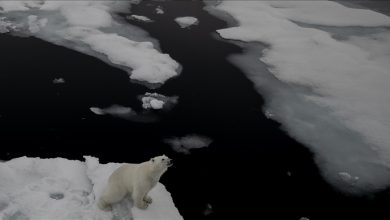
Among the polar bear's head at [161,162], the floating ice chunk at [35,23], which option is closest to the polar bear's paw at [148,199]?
the polar bear's head at [161,162]

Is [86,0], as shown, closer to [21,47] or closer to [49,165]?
[21,47]

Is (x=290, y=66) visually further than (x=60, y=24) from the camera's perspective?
No

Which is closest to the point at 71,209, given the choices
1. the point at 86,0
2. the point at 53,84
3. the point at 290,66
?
the point at 53,84

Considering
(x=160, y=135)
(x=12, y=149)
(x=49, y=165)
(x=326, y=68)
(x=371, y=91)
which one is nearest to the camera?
(x=49, y=165)

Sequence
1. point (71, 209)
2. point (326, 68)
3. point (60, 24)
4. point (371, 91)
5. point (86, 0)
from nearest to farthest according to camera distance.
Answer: point (71, 209) < point (371, 91) < point (326, 68) < point (60, 24) < point (86, 0)

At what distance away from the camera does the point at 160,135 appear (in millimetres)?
5605

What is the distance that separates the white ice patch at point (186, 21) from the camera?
359 inches

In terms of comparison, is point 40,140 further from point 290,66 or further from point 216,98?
point 290,66

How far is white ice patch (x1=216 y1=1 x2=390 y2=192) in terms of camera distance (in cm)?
564

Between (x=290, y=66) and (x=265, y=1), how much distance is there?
390cm

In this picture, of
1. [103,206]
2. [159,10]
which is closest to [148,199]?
[103,206]

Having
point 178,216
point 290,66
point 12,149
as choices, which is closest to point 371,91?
point 290,66

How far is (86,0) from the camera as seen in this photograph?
993cm

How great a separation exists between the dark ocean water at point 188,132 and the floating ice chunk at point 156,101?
0.10 m
